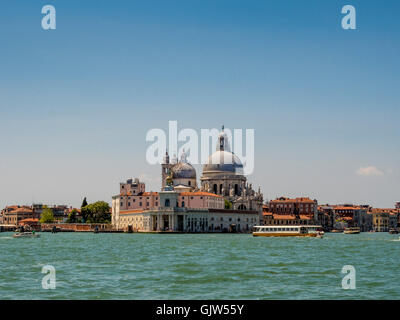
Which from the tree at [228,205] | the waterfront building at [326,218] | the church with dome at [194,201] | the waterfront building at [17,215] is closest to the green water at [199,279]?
the church with dome at [194,201]

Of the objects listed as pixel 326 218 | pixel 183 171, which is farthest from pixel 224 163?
pixel 326 218

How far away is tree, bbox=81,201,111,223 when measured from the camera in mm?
105000

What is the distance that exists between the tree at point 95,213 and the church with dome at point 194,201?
16.4ft

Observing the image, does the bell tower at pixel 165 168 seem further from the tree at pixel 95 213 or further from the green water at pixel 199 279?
the green water at pixel 199 279

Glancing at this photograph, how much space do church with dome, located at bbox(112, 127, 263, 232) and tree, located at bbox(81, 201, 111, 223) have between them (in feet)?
16.4

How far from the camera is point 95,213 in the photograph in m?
105

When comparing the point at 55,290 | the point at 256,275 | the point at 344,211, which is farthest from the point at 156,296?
the point at 344,211

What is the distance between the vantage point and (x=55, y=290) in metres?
18.2

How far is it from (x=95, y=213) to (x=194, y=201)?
75.0 feet

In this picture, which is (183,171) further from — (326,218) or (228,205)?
(326,218)

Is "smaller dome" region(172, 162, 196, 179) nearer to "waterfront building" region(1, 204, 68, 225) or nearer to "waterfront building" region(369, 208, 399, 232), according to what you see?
"waterfront building" region(1, 204, 68, 225)

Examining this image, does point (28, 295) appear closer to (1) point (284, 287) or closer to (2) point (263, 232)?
(1) point (284, 287)

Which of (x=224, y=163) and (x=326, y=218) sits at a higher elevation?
(x=224, y=163)
